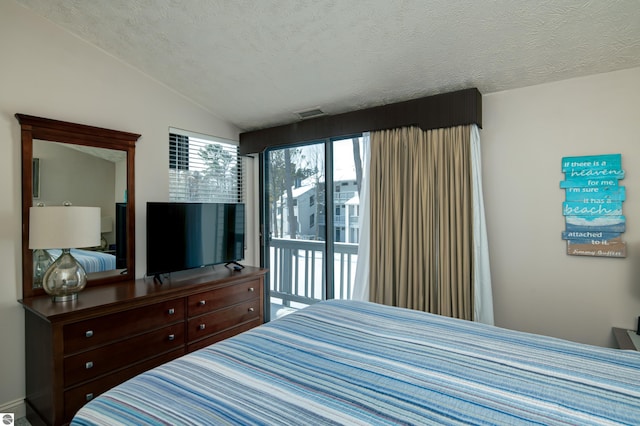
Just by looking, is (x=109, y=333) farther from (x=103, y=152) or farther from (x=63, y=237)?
(x=103, y=152)

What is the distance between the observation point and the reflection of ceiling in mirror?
2.52 m

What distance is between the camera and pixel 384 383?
3.69 ft

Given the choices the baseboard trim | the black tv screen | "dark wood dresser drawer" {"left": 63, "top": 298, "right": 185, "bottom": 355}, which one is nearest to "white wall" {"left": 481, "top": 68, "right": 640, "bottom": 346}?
the black tv screen

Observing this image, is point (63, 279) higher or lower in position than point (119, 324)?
higher

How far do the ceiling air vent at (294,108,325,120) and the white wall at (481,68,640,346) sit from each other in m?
1.50

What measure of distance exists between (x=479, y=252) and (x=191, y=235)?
2.46 metres

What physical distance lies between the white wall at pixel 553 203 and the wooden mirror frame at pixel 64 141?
9.84 feet

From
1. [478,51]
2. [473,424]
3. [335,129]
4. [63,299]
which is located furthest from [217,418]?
[335,129]

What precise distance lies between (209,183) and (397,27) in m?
2.45

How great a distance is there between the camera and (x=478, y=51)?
218 centimetres

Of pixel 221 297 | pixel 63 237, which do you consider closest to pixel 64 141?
pixel 63 237

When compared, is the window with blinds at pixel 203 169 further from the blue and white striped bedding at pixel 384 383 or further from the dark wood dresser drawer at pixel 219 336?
the blue and white striped bedding at pixel 384 383

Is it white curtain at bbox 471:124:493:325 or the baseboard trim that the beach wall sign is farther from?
the baseboard trim

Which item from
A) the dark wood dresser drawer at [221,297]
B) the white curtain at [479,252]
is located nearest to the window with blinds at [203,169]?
the dark wood dresser drawer at [221,297]
